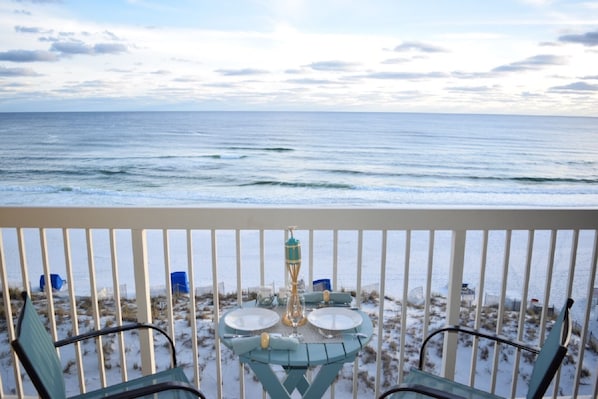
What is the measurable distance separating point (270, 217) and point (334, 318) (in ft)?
1.72

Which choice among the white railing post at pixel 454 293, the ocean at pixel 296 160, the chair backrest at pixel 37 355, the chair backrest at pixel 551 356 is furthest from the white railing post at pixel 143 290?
the ocean at pixel 296 160

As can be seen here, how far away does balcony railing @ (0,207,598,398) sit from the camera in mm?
1881

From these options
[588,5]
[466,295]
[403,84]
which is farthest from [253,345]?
[403,84]

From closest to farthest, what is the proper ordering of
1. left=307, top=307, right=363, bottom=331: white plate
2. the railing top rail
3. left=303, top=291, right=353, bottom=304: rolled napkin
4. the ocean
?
left=307, top=307, right=363, bottom=331: white plate, left=303, top=291, right=353, bottom=304: rolled napkin, the railing top rail, the ocean

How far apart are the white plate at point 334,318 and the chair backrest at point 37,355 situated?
881 mm

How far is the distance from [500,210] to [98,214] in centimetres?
182

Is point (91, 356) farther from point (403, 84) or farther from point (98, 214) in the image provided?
point (403, 84)

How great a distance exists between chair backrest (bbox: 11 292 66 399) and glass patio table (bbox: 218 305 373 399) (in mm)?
555

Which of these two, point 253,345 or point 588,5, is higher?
point 588,5

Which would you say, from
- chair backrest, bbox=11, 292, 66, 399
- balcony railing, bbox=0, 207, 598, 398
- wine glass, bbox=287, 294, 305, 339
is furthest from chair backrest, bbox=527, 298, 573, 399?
chair backrest, bbox=11, 292, 66, 399

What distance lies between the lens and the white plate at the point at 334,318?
5.08 feet

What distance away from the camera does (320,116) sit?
69.1 feet

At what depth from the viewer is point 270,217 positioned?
1863 mm

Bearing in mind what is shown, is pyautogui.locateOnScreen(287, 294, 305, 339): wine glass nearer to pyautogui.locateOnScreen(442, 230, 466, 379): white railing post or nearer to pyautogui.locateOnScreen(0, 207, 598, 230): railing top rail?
pyautogui.locateOnScreen(0, 207, 598, 230): railing top rail
